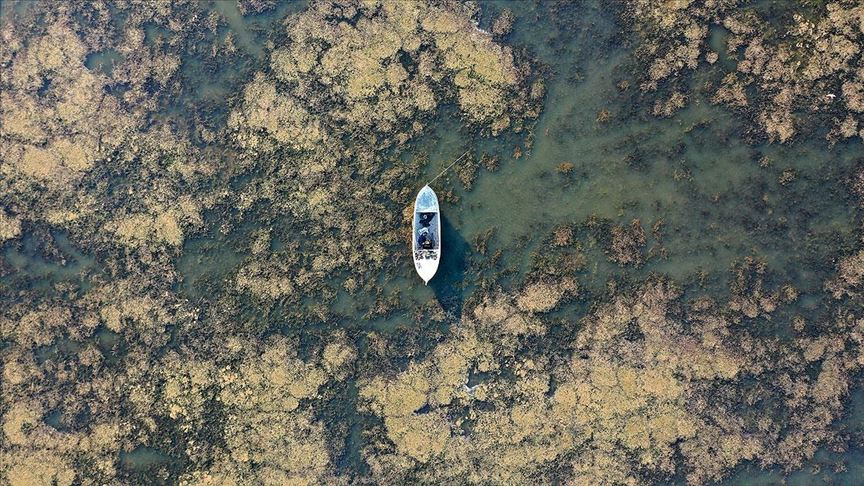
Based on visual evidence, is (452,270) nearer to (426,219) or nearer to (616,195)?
(426,219)

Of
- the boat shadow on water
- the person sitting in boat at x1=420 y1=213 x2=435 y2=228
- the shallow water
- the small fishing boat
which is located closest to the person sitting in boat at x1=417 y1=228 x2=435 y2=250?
the small fishing boat

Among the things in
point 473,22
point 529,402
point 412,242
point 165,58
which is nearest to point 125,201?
point 165,58

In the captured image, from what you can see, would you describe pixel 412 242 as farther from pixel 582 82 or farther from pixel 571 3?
pixel 571 3

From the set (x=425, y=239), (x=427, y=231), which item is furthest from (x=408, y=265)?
(x=427, y=231)

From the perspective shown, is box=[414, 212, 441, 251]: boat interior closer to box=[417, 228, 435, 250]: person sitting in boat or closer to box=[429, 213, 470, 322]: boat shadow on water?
box=[417, 228, 435, 250]: person sitting in boat

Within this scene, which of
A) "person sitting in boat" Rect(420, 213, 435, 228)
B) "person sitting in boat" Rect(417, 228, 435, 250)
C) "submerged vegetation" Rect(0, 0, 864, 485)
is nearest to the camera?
"person sitting in boat" Rect(417, 228, 435, 250)

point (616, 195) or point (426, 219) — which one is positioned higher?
point (426, 219)
